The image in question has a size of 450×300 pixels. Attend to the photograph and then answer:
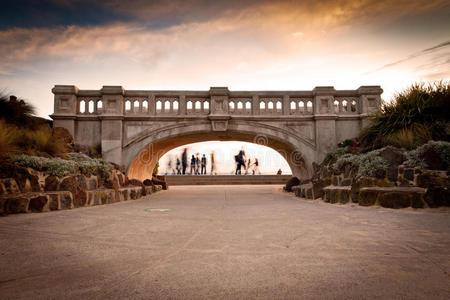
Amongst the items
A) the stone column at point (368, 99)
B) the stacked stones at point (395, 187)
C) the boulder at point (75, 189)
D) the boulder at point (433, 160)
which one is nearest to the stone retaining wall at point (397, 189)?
the stacked stones at point (395, 187)

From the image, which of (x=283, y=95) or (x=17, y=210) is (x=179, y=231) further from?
(x=283, y=95)

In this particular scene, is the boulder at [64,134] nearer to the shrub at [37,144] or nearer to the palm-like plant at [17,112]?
the palm-like plant at [17,112]

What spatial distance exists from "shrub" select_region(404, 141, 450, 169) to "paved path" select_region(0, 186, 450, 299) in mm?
2374

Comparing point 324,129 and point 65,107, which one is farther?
point 324,129

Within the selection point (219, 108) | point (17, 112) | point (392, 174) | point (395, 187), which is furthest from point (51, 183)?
point (219, 108)

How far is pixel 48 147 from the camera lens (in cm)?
817

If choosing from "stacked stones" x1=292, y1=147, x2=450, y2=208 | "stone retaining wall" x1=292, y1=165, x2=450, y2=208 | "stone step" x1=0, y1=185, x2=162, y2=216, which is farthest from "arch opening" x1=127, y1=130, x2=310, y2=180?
"stone retaining wall" x1=292, y1=165, x2=450, y2=208

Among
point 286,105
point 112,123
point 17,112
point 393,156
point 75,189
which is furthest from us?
point 286,105

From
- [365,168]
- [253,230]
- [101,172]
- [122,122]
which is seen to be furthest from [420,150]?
[122,122]

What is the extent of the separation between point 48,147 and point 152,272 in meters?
7.58

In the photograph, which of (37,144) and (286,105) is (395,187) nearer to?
(286,105)

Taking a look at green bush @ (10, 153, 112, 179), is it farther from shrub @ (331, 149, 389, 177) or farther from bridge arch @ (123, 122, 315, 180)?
shrub @ (331, 149, 389, 177)

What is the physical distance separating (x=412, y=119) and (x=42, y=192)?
10620 millimetres

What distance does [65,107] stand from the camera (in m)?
13.1
